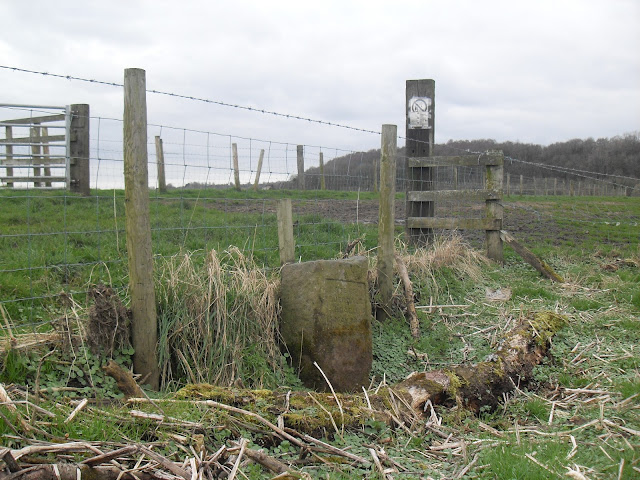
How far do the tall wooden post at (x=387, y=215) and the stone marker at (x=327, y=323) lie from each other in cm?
92

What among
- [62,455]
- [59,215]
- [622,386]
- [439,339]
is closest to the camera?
[62,455]

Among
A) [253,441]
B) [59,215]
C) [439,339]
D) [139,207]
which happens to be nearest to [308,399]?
[253,441]

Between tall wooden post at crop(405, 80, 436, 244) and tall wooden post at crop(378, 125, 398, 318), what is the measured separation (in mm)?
2429

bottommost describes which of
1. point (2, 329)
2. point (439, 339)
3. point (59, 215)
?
point (439, 339)

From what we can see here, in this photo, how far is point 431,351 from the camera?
17.7ft

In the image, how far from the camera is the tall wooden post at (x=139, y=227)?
393cm

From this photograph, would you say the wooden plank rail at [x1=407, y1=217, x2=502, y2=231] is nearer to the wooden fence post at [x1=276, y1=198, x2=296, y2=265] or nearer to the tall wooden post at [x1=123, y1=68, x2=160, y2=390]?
the wooden fence post at [x1=276, y1=198, x2=296, y2=265]

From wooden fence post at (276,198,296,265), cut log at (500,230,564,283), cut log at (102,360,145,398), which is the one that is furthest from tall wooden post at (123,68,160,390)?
cut log at (500,230,564,283)

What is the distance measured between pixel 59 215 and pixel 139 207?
5.20 m

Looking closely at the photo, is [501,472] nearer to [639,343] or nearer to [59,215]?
[639,343]

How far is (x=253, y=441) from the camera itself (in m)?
2.92

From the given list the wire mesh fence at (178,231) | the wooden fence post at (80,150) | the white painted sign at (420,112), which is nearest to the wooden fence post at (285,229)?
the wire mesh fence at (178,231)

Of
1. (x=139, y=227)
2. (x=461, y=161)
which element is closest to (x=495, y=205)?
(x=461, y=161)

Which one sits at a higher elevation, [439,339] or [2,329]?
[2,329]
